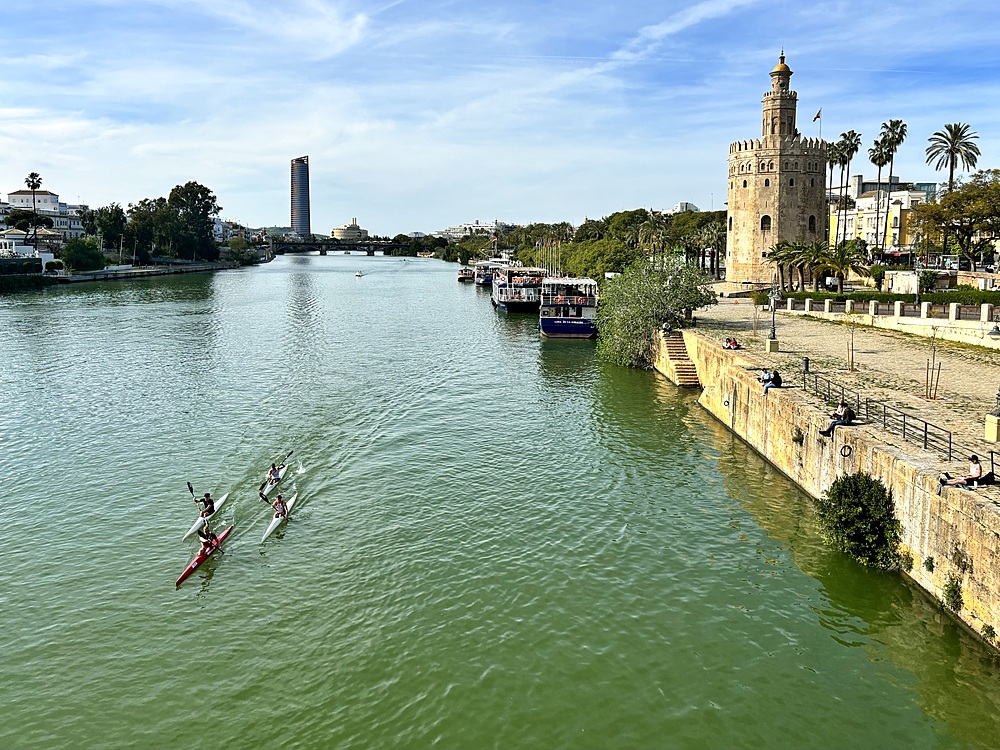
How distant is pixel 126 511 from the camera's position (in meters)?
23.7

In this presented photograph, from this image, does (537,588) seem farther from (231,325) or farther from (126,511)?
(231,325)

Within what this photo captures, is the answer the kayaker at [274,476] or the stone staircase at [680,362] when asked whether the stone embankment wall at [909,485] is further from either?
the kayaker at [274,476]

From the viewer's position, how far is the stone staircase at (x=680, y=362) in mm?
41219

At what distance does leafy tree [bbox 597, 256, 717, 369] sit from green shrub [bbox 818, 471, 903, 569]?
2698cm

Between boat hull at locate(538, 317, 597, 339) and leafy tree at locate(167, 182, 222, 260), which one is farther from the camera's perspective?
leafy tree at locate(167, 182, 222, 260)

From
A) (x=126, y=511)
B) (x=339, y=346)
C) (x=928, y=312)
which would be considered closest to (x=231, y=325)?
(x=339, y=346)

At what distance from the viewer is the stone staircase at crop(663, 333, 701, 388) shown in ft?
135

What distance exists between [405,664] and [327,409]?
21.8 m

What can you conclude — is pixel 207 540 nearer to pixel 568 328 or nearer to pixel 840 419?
pixel 840 419

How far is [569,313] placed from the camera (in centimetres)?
6481

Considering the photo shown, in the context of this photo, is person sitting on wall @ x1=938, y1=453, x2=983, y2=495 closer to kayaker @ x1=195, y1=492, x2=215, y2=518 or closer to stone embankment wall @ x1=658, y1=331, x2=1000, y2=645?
stone embankment wall @ x1=658, y1=331, x2=1000, y2=645

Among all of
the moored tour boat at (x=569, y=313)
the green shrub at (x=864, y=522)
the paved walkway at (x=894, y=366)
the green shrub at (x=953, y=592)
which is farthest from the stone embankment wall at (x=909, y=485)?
the moored tour boat at (x=569, y=313)

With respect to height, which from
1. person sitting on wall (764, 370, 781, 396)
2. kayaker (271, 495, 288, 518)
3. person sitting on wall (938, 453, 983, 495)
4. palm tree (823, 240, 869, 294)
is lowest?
kayaker (271, 495, 288, 518)

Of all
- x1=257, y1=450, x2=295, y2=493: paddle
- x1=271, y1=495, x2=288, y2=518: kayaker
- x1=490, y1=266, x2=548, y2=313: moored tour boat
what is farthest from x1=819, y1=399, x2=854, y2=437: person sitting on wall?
x1=490, y1=266, x2=548, y2=313: moored tour boat
